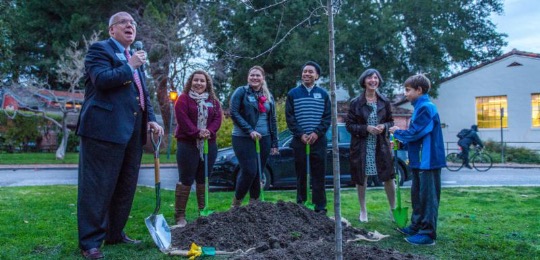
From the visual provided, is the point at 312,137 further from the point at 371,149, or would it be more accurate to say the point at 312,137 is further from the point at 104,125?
the point at 104,125

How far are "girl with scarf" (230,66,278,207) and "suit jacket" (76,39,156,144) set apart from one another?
1.62 m

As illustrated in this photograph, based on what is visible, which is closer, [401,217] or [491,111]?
[401,217]

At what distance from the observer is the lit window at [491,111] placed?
75.8 ft

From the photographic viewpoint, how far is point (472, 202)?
712 cm

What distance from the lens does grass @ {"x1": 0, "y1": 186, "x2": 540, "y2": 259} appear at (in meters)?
3.96

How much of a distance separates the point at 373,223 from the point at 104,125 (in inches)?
123

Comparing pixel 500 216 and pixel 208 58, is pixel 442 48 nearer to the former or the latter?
pixel 208 58

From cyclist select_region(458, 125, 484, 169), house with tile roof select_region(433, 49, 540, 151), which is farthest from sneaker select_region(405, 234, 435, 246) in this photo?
house with tile roof select_region(433, 49, 540, 151)

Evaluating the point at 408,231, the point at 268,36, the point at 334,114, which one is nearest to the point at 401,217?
the point at 408,231

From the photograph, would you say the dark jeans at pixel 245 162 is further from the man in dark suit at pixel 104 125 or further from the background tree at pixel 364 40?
the background tree at pixel 364 40

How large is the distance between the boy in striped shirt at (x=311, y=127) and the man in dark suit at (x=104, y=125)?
6.71 feet

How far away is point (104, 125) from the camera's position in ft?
12.3

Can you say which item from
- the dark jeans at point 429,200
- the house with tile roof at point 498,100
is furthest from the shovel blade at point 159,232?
the house with tile roof at point 498,100

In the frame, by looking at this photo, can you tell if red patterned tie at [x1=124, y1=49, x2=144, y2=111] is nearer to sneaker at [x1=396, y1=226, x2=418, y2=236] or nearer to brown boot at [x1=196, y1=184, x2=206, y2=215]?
brown boot at [x1=196, y1=184, x2=206, y2=215]
